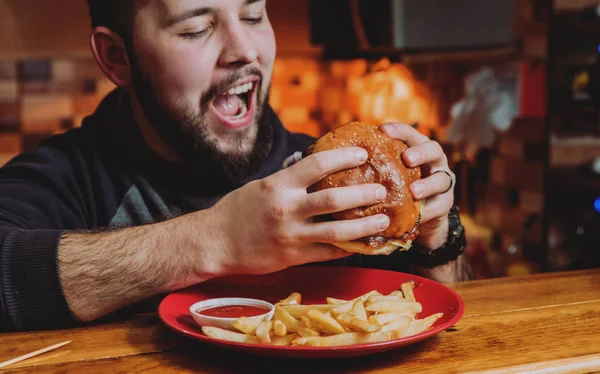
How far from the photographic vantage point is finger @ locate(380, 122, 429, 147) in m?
1.55

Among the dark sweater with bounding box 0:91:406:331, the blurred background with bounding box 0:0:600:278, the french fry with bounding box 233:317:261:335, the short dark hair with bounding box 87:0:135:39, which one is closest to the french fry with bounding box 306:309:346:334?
the french fry with bounding box 233:317:261:335

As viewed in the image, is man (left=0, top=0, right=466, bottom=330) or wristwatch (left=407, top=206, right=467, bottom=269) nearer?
man (left=0, top=0, right=466, bottom=330)

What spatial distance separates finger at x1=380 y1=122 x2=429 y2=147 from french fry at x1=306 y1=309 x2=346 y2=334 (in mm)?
495

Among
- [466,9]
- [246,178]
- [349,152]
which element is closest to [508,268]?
[466,9]

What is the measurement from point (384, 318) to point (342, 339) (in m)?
0.11

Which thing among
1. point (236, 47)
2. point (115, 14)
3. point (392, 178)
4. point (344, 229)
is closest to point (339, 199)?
point (344, 229)

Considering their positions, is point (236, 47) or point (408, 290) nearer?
point (408, 290)

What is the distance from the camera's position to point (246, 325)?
1.23 meters

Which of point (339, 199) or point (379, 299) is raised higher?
point (339, 199)

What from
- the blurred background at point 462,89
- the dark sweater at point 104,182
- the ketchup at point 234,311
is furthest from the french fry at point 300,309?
the blurred background at point 462,89

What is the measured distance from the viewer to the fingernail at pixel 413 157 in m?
1.51

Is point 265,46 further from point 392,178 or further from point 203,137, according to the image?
point 392,178

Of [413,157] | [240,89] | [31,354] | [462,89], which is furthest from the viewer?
[462,89]

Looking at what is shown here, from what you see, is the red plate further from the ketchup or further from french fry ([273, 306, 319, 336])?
french fry ([273, 306, 319, 336])
